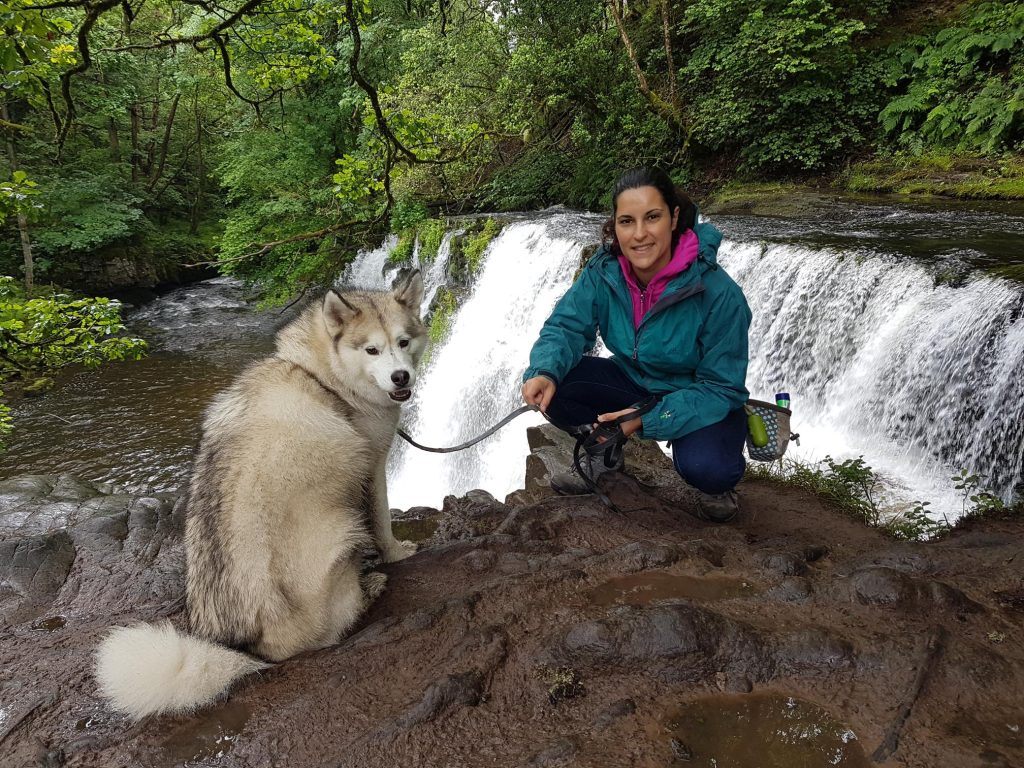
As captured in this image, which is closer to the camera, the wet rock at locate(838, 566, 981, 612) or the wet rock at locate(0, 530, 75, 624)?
the wet rock at locate(838, 566, 981, 612)

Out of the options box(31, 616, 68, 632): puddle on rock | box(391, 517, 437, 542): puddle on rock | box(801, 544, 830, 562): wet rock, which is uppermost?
box(801, 544, 830, 562): wet rock

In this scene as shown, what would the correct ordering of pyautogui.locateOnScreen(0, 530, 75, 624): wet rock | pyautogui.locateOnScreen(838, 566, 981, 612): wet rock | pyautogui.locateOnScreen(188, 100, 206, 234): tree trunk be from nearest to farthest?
pyautogui.locateOnScreen(838, 566, 981, 612): wet rock → pyautogui.locateOnScreen(0, 530, 75, 624): wet rock → pyautogui.locateOnScreen(188, 100, 206, 234): tree trunk

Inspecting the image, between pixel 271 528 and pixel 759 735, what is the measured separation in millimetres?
1740

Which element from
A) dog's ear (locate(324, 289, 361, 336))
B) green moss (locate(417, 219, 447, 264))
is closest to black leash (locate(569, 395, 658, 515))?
dog's ear (locate(324, 289, 361, 336))

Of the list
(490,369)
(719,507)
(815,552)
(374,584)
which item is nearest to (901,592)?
(815,552)

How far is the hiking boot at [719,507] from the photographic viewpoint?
3158 mm

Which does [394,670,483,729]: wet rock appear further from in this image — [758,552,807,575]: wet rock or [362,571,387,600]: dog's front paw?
[758,552,807,575]: wet rock

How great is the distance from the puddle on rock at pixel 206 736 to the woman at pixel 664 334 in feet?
5.63

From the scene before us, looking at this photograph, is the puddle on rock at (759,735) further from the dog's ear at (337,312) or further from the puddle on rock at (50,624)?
the puddle on rock at (50,624)

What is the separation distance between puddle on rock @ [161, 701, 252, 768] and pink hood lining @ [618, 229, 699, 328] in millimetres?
2351

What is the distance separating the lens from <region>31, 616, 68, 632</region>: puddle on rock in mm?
2842

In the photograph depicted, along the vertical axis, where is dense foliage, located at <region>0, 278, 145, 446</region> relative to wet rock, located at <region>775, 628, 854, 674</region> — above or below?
below

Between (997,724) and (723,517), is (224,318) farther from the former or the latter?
(997,724)

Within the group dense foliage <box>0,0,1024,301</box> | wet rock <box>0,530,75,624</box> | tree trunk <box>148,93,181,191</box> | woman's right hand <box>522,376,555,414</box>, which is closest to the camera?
woman's right hand <box>522,376,555,414</box>
